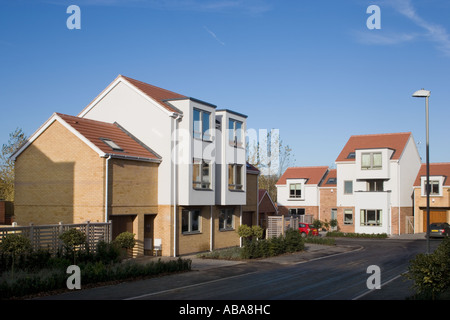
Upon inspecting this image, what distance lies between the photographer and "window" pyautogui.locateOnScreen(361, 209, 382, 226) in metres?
47.2

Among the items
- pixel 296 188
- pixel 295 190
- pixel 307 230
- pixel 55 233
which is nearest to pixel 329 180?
pixel 296 188

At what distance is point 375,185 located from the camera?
48.9 m

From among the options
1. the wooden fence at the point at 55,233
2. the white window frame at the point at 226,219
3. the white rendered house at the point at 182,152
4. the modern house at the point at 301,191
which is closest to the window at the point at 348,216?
the modern house at the point at 301,191

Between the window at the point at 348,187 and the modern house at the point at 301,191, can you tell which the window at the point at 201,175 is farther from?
the modern house at the point at 301,191

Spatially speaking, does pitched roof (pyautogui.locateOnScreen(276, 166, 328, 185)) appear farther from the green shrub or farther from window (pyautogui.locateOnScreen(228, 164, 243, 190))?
the green shrub

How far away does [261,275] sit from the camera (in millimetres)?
18812

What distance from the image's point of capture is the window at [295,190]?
5684cm

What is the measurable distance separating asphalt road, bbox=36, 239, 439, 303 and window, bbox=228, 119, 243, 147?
27.4ft

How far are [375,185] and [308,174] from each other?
33.3 feet

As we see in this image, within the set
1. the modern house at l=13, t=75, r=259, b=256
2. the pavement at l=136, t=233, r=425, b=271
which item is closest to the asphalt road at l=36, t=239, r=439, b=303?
the pavement at l=136, t=233, r=425, b=271

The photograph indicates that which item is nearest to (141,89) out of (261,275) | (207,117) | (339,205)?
(207,117)

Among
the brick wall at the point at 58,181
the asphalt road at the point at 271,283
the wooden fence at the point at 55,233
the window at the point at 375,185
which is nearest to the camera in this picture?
the asphalt road at the point at 271,283

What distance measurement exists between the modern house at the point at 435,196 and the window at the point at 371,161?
5261 millimetres

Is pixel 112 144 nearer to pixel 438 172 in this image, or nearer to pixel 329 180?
pixel 329 180
